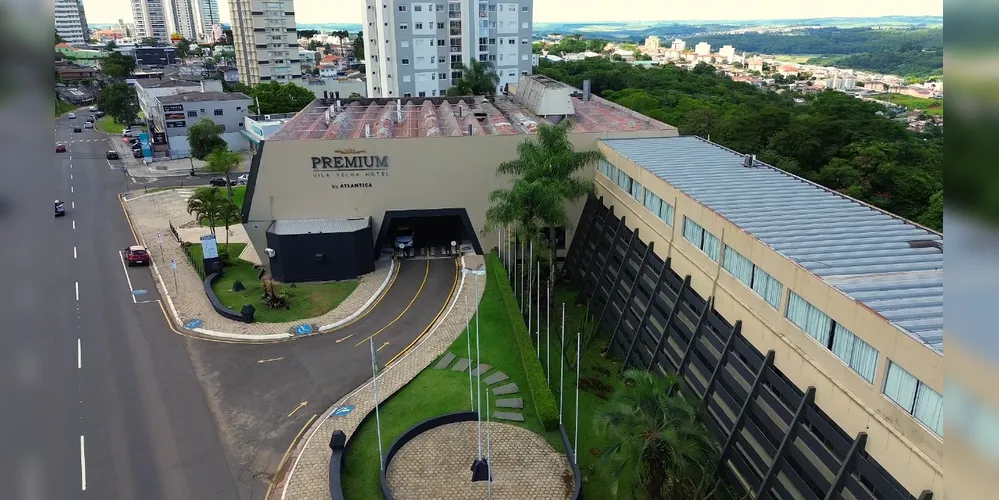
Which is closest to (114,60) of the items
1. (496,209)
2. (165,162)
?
(165,162)

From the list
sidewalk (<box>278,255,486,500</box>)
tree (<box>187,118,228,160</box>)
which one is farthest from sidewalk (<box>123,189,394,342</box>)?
tree (<box>187,118,228,160</box>)

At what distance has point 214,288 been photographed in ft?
104

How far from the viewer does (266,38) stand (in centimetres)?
10519

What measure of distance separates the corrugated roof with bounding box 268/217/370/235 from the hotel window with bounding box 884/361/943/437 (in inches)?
994

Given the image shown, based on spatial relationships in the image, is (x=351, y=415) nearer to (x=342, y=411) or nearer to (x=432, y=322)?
(x=342, y=411)

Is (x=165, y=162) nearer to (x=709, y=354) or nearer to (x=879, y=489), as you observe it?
(x=709, y=354)

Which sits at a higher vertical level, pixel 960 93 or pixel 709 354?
pixel 960 93

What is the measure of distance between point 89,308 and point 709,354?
92.3 ft

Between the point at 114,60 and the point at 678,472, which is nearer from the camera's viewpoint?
the point at 678,472

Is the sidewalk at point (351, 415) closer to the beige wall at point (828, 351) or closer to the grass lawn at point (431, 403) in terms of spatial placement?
the grass lawn at point (431, 403)

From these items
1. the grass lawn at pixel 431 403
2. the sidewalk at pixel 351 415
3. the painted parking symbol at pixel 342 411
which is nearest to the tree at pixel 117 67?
the sidewalk at pixel 351 415

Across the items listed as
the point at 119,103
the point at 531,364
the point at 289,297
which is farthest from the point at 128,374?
the point at 119,103

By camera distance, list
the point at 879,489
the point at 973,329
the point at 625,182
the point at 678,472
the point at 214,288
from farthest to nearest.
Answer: the point at 214,288, the point at 625,182, the point at 678,472, the point at 879,489, the point at 973,329

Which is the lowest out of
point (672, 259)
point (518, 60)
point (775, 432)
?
point (775, 432)
